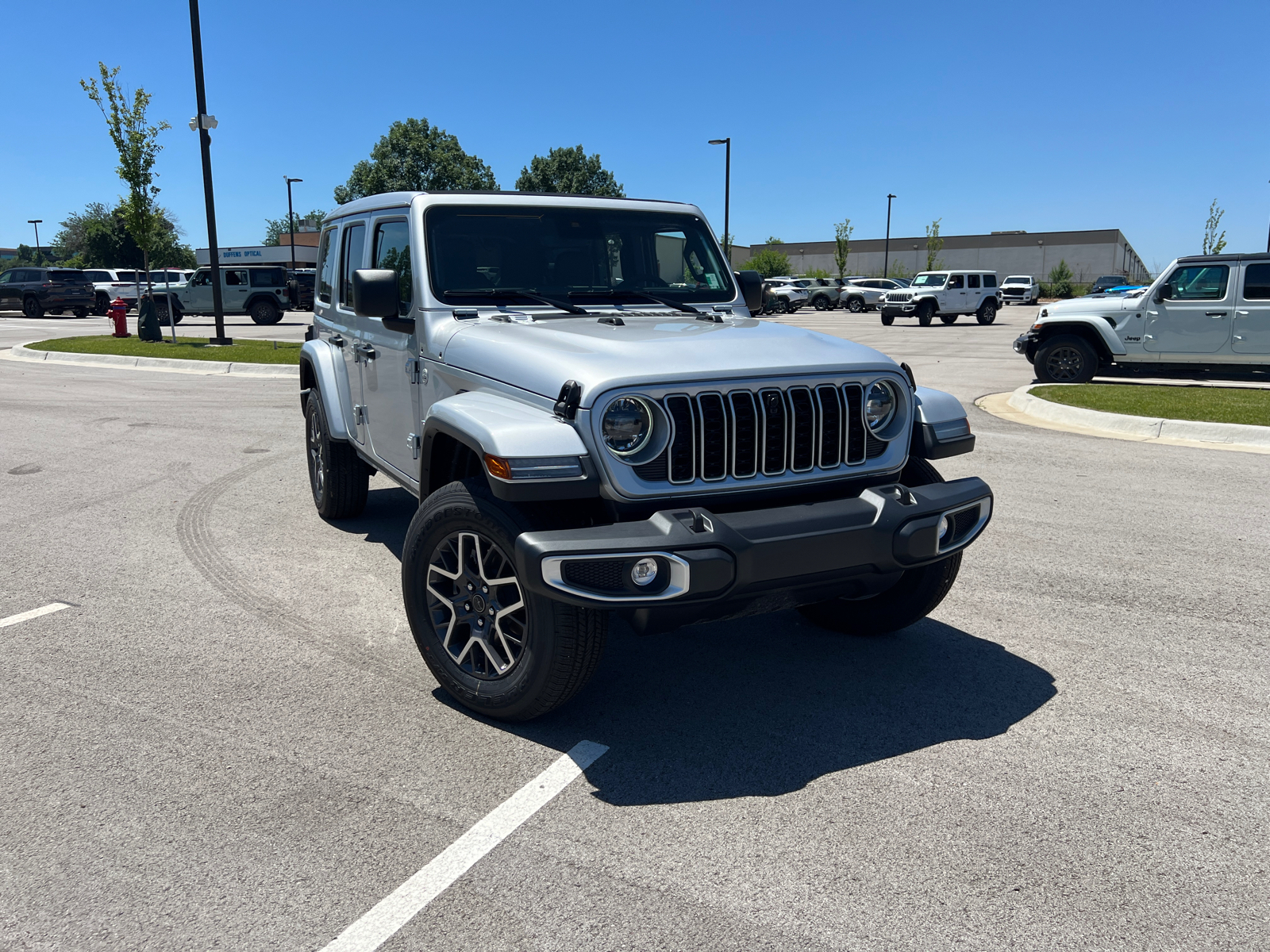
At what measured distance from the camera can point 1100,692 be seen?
12.8 feet

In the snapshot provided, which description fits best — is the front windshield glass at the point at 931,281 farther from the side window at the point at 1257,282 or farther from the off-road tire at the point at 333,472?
the off-road tire at the point at 333,472

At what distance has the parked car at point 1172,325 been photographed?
1293 cm

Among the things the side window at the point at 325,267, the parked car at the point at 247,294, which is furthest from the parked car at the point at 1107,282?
the side window at the point at 325,267

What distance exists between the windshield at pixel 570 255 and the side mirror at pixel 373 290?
11.7 inches

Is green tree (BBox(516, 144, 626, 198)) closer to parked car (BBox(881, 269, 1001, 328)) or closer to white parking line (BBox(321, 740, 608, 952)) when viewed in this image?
parked car (BBox(881, 269, 1001, 328))

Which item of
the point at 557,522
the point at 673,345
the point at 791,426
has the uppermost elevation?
the point at 673,345

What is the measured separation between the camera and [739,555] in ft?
10.1

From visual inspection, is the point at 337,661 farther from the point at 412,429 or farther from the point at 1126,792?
the point at 1126,792

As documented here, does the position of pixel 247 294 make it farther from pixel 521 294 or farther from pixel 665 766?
pixel 665 766

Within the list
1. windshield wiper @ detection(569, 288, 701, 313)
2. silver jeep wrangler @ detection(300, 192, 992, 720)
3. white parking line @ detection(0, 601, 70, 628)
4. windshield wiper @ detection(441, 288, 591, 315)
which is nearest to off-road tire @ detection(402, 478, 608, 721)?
silver jeep wrangler @ detection(300, 192, 992, 720)

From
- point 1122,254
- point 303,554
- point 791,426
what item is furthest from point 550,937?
point 1122,254

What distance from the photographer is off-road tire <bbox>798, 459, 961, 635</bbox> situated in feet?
13.1

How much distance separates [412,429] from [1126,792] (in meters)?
3.25

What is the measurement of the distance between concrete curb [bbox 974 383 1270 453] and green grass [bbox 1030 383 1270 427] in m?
0.20
